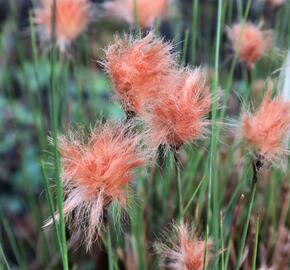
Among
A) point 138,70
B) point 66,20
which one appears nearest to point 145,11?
point 66,20

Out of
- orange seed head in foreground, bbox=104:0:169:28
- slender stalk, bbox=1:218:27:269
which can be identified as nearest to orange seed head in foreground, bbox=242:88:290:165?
orange seed head in foreground, bbox=104:0:169:28

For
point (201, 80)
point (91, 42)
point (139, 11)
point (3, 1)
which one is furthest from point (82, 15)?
point (3, 1)

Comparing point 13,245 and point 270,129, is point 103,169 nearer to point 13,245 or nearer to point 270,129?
point 270,129

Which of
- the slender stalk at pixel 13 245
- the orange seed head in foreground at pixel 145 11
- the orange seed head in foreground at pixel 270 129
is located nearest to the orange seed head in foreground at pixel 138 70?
the orange seed head in foreground at pixel 270 129

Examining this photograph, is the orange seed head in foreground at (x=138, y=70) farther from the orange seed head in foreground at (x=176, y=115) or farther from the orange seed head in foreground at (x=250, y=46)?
the orange seed head in foreground at (x=250, y=46)

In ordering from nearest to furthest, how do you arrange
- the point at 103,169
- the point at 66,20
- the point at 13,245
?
1. the point at 103,169
2. the point at 13,245
3. the point at 66,20

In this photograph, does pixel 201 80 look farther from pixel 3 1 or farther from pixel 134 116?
pixel 3 1
